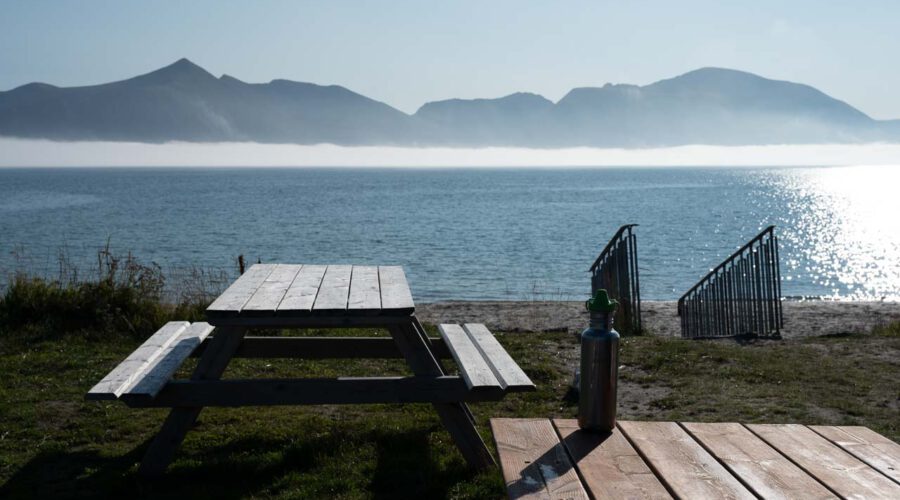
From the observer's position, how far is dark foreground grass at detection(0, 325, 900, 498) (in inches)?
205

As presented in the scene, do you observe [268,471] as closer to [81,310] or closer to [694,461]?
[694,461]

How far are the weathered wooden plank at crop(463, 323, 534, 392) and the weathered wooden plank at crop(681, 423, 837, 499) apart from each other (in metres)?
1.39

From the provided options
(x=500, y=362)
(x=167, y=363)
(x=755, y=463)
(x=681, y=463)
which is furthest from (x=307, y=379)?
(x=755, y=463)

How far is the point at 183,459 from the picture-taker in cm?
563

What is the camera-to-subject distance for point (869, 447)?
302 centimetres

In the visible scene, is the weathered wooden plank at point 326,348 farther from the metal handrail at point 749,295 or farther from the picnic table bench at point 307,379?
the metal handrail at point 749,295

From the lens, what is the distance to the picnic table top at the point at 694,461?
102 inches

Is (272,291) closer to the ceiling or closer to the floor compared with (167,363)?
closer to the ceiling

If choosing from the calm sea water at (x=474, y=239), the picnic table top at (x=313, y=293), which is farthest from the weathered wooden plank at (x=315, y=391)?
the calm sea water at (x=474, y=239)

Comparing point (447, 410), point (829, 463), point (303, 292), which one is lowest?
point (447, 410)

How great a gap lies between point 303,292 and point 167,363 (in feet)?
2.86

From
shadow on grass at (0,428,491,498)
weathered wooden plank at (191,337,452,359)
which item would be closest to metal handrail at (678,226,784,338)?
weathered wooden plank at (191,337,452,359)

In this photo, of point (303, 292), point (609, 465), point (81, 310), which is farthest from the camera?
point (81, 310)

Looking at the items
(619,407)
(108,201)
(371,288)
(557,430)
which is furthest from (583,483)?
(108,201)
